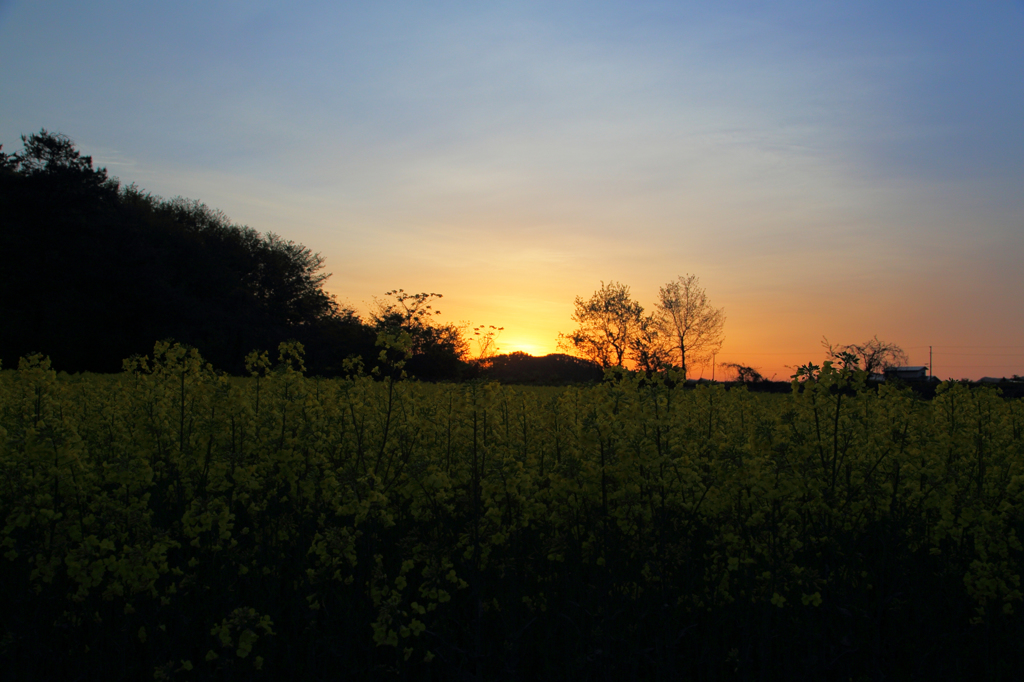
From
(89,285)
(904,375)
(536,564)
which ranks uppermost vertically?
(89,285)

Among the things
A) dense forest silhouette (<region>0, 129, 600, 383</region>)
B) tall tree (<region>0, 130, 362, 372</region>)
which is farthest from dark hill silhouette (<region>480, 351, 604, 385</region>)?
tall tree (<region>0, 130, 362, 372</region>)

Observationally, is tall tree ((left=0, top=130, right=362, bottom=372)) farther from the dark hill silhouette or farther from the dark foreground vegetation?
the dark foreground vegetation

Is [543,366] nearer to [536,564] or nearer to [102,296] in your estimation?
[102,296]

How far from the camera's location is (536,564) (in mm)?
4945

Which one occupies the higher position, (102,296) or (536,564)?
(102,296)

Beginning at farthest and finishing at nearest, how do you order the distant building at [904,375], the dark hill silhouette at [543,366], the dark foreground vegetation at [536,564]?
the dark hill silhouette at [543,366] → the distant building at [904,375] → the dark foreground vegetation at [536,564]

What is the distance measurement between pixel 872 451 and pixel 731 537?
7.32 feet

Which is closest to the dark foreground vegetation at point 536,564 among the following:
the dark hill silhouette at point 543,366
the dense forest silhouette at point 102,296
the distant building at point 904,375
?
the distant building at point 904,375

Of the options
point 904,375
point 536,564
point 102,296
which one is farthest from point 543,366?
point 536,564

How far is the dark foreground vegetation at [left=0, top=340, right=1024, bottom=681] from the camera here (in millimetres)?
3762

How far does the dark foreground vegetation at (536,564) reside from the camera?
12.3 feet

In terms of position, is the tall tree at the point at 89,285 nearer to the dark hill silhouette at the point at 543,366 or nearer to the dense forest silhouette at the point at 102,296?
the dense forest silhouette at the point at 102,296

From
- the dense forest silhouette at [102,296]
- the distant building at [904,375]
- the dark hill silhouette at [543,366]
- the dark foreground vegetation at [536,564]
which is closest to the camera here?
the dark foreground vegetation at [536,564]

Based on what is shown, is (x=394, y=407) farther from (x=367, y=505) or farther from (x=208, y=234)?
(x=208, y=234)
